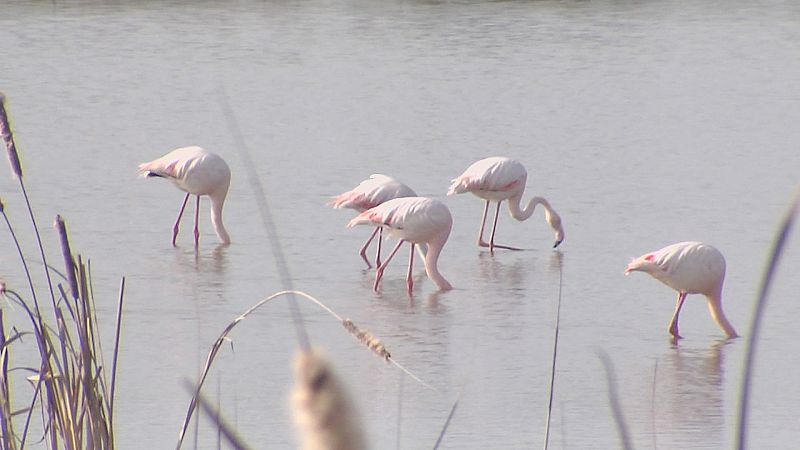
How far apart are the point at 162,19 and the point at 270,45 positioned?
410 cm

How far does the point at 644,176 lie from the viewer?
9148mm

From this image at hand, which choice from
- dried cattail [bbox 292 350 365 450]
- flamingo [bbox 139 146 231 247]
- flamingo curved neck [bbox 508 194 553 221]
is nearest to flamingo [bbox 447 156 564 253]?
flamingo curved neck [bbox 508 194 553 221]

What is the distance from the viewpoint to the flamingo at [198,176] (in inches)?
299

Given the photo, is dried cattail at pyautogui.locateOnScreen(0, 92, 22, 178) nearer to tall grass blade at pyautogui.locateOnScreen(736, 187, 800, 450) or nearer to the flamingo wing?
tall grass blade at pyautogui.locateOnScreen(736, 187, 800, 450)

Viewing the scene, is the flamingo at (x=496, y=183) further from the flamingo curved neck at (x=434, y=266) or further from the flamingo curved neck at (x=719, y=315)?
the flamingo curved neck at (x=719, y=315)

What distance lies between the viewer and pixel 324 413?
2.00 feet

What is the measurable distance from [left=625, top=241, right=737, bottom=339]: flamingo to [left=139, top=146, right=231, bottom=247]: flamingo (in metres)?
2.41

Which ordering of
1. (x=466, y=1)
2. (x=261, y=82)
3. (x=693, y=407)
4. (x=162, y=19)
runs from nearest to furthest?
(x=693, y=407)
(x=261, y=82)
(x=162, y=19)
(x=466, y=1)

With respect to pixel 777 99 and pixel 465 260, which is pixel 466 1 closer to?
pixel 777 99

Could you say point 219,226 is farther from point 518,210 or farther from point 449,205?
point 449,205

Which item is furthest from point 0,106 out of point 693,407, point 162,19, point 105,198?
point 162,19

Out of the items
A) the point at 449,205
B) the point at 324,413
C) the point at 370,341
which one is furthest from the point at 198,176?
the point at 324,413

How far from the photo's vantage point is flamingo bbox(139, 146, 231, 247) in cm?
760

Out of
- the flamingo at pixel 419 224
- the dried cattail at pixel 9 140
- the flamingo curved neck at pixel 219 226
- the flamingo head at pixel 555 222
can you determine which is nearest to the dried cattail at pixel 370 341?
the dried cattail at pixel 9 140
